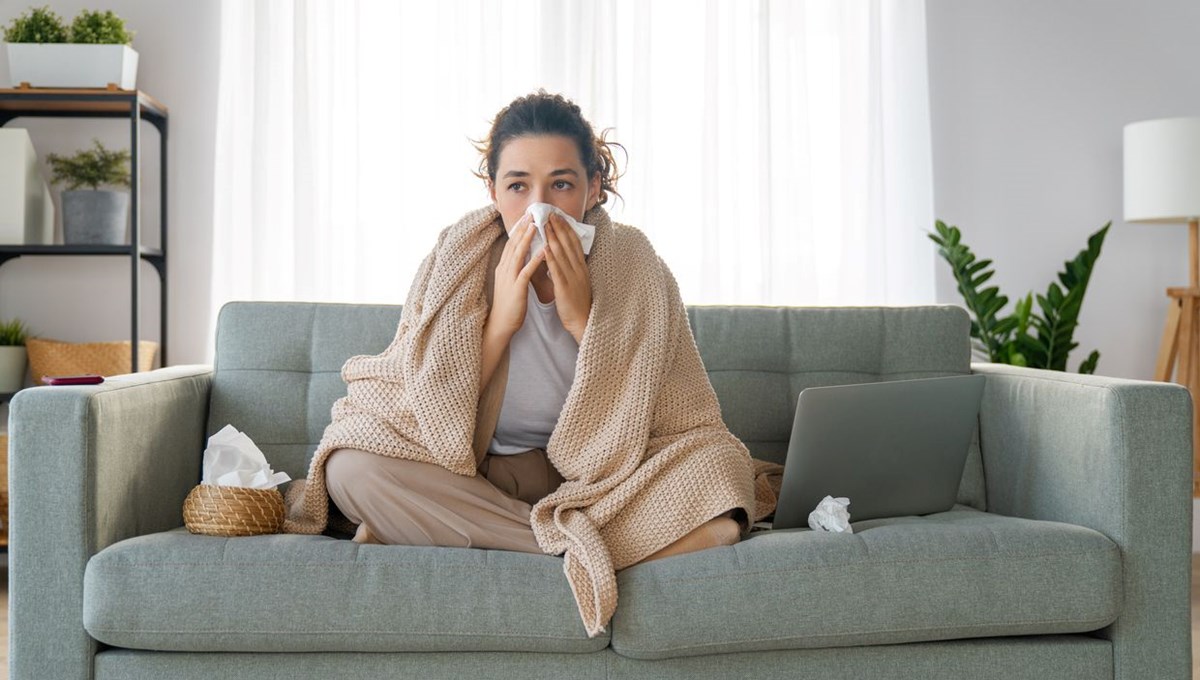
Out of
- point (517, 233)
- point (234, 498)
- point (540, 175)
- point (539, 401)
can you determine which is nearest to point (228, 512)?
point (234, 498)

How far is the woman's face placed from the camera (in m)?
1.96

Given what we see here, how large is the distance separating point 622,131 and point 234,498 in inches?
73.4

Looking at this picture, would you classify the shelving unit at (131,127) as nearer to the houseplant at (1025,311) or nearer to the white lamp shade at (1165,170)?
the houseplant at (1025,311)

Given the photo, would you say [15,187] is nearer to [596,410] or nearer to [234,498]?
[234,498]

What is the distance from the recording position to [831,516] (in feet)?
5.96

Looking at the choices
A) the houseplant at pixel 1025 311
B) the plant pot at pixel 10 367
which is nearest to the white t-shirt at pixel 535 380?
the houseplant at pixel 1025 311

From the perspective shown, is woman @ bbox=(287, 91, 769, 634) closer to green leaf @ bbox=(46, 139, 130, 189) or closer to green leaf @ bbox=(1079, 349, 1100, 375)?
green leaf @ bbox=(46, 139, 130, 189)

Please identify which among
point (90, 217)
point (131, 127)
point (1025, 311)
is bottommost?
point (1025, 311)

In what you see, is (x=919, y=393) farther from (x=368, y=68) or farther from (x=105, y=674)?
(x=368, y=68)

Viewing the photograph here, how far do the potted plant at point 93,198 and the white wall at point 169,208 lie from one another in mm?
132

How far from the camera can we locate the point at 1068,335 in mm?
3178

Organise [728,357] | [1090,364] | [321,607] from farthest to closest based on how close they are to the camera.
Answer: [1090,364] → [728,357] → [321,607]

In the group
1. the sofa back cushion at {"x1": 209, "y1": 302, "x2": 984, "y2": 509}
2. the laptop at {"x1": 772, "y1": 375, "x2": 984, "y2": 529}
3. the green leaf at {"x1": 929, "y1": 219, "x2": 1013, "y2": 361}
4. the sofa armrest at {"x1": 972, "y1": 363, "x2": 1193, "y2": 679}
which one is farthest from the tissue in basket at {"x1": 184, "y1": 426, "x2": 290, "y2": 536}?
the green leaf at {"x1": 929, "y1": 219, "x2": 1013, "y2": 361}

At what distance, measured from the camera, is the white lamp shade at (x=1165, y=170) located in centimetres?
305
